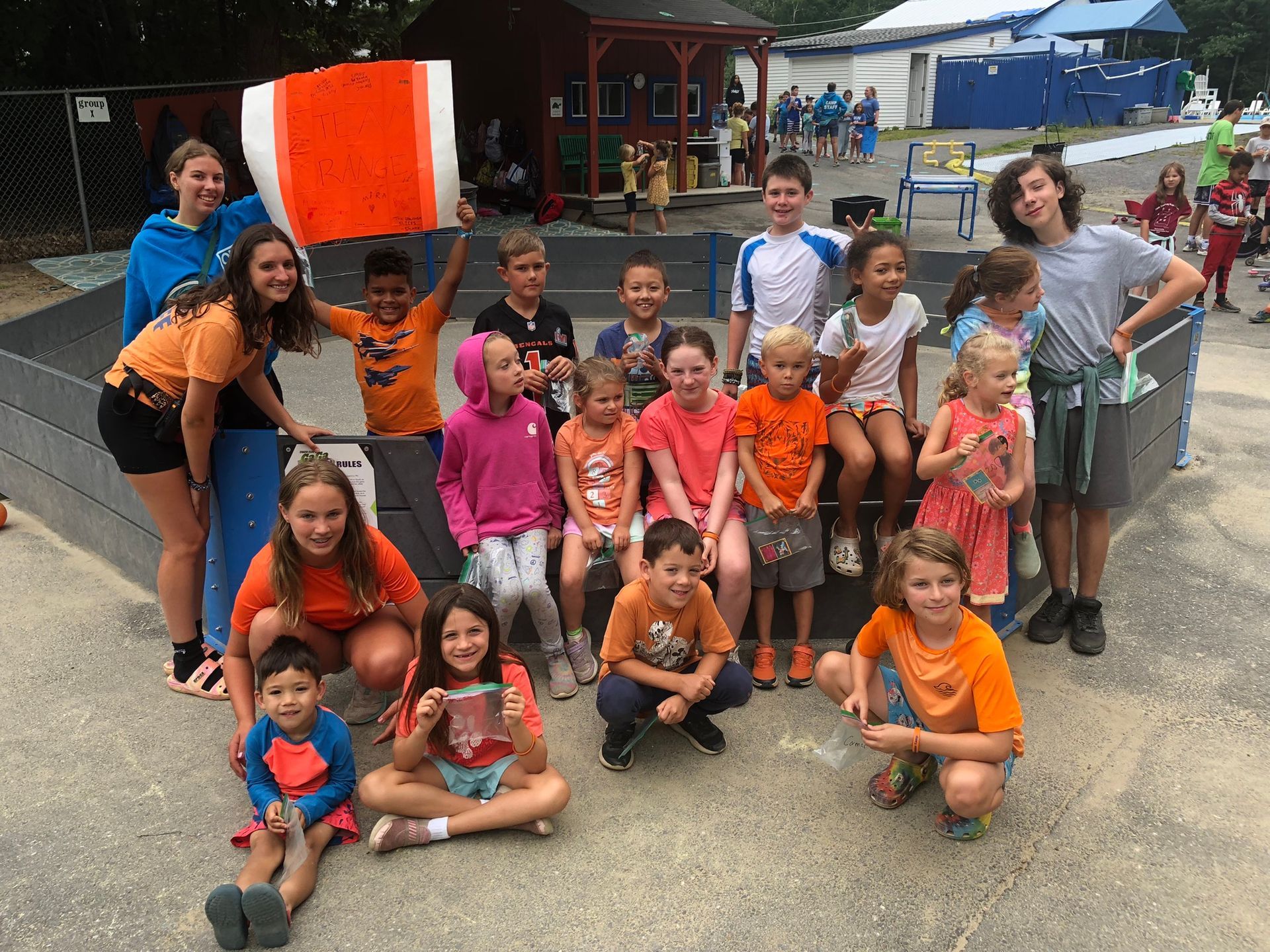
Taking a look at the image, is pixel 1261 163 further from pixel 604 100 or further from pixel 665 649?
pixel 665 649

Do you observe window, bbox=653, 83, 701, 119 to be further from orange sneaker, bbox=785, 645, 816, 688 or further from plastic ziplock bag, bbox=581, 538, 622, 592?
orange sneaker, bbox=785, 645, 816, 688

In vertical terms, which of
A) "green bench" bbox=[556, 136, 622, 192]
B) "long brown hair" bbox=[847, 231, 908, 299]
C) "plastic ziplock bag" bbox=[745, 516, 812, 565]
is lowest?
"plastic ziplock bag" bbox=[745, 516, 812, 565]

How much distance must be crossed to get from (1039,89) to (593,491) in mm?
34290

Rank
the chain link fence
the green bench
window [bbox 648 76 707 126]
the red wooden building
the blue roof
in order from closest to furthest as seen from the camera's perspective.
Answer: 1. the chain link fence
2. the red wooden building
3. the green bench
4. window [bbox 648 76 707 126]
5. the blue roof

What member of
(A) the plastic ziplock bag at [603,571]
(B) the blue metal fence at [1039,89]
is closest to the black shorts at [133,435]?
(A) the plastic ziplock bag at [603,571]

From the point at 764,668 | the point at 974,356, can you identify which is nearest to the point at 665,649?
the point at 764,668

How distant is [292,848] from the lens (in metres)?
2.85

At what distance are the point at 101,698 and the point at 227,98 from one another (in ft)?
44.2

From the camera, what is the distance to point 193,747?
356 cm

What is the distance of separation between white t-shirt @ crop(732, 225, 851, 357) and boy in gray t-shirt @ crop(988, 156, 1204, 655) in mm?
755

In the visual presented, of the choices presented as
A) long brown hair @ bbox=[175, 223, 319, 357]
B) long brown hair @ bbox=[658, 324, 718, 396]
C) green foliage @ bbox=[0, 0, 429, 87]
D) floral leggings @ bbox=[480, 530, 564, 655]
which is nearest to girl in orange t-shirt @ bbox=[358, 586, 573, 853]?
floral leggings @ bbox=[480, 530, 564, 655]

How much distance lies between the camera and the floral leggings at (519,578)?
12.3 feet

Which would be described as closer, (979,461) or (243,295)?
(243,295)

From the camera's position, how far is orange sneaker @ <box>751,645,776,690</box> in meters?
3.90
